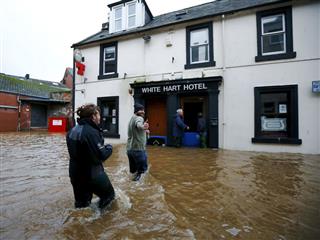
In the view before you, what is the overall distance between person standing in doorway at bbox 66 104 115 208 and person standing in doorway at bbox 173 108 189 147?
6.26 m

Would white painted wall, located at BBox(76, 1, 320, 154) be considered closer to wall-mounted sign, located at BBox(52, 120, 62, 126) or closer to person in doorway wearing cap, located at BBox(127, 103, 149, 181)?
person in doorway wearing cap, located at BBox(127, 103, 149, 181)

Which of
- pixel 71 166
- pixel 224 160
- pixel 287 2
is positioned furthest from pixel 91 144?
pixel 287 2

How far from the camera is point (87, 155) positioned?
2738 mm

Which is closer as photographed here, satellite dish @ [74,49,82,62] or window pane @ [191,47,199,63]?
window pane @ [191,47,199,63]

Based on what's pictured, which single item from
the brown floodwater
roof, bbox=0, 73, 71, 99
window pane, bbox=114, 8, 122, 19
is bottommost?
the brown floodwater

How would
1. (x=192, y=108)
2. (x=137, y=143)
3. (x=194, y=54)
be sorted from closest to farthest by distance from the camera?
1. (x=137, y=143)
2. (x=194, y=54)
3. (x=192, y=108)

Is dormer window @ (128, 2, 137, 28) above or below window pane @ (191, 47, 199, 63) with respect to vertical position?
above

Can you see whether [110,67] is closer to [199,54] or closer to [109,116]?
[109,116]

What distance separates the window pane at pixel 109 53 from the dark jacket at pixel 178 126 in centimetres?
532

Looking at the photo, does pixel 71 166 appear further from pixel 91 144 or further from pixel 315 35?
pixel 315 35

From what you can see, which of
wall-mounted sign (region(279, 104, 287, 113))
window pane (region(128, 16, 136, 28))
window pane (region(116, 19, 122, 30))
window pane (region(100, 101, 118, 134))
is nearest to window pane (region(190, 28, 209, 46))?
window pane (region(128, 16, 136, 28))

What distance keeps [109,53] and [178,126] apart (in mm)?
5986

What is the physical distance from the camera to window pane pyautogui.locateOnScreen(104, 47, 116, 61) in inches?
465

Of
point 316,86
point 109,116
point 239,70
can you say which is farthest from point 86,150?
point 109,116
